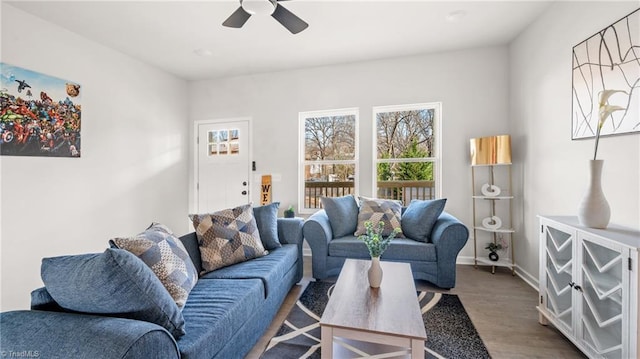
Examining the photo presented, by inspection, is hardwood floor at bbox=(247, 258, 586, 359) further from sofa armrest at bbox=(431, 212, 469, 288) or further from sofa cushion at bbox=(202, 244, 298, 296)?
sofa cushion at bbox=(202, 244, 298, 296)

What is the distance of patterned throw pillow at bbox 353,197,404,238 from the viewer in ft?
9.60

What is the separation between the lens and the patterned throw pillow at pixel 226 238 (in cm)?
202

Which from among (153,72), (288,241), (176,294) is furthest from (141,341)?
(153,72)

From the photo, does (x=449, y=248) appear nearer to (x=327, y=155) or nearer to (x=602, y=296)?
(x=602, y=296)

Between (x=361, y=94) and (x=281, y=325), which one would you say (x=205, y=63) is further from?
(x=281, y=325)

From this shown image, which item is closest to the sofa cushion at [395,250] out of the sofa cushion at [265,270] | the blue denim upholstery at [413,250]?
the blue denim upholstery at [413,250]

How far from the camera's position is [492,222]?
312cm

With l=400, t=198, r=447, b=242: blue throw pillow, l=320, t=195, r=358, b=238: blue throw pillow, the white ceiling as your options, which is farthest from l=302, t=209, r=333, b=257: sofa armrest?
the white ceiling

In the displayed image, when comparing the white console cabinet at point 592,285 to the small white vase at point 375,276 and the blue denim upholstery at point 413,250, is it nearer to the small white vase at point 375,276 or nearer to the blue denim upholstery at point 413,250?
the blue denim upholstery at point 413,250

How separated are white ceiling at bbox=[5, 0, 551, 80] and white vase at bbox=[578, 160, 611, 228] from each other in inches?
69.5

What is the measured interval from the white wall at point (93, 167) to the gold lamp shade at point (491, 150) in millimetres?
4217

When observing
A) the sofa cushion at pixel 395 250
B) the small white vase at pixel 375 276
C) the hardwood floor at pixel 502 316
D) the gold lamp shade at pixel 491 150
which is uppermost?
the gold lamp shade at pixel 491 150

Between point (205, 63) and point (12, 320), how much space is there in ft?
11.5

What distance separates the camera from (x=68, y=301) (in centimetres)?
102
